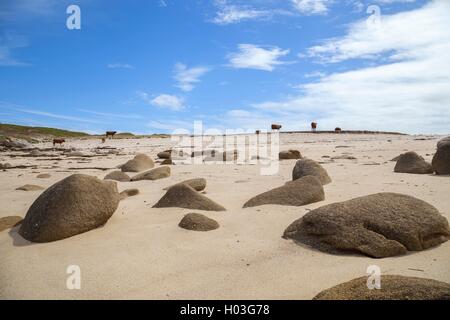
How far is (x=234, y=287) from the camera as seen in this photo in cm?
316

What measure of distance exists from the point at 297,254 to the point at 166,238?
1.40 m

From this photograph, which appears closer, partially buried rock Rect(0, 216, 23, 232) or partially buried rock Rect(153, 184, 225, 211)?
partially buried rock Rect(0, 216, 23, 232)

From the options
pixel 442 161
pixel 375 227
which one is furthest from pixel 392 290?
pixel 442 161

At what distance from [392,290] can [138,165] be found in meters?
8.80

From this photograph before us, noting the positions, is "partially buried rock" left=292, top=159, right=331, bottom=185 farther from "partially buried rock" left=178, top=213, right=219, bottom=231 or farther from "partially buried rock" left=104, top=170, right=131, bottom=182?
"partially buried rock" left=104, top=170, right=131, bottom=182

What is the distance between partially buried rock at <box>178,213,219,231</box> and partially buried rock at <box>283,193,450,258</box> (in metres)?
0.89

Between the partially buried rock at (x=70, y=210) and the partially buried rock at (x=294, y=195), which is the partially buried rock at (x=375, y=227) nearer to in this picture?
the partially buried rock at (x=294, y=195)

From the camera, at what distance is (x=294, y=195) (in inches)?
218

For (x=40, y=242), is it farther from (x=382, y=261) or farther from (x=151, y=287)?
(x=382, y=261)

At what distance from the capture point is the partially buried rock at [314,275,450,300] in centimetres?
259

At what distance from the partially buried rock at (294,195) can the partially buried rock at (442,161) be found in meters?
3.66

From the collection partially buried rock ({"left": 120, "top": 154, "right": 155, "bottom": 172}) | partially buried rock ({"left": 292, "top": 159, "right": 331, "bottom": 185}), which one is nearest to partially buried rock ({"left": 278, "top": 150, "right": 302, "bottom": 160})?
partially buried rock ({"left": 120, "top": 154, "right": 155, "bottom": 172})

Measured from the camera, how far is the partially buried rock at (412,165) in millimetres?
8391
